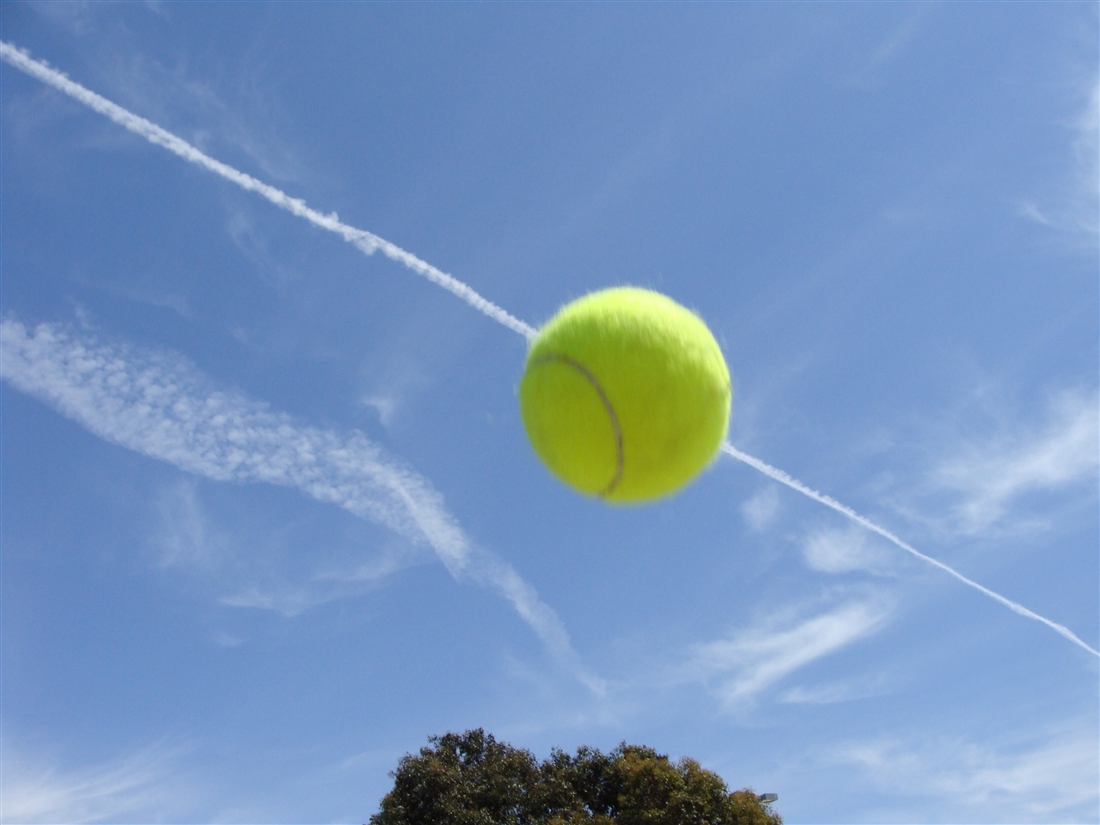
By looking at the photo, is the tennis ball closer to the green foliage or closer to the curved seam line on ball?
the curved seam line on ball

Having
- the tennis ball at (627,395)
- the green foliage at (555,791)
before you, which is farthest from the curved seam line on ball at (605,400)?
the green foliage at (555,791)

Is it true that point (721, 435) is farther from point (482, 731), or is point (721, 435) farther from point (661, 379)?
point (482, 731)

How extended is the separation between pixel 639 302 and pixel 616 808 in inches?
700

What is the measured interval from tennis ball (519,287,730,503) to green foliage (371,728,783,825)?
575 inches

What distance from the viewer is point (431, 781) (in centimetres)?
1789

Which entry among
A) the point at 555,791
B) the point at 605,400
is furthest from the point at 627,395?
the point at 555,791

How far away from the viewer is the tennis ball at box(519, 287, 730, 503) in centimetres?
423

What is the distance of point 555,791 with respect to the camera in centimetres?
1783

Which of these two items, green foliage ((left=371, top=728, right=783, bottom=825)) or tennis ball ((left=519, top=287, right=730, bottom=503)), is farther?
green foliage ((left=371, top=728, right=783, bottom=825))

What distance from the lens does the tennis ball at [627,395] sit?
167 inches

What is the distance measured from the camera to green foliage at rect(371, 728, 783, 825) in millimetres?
16484

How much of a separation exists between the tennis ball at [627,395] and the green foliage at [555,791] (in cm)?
1461

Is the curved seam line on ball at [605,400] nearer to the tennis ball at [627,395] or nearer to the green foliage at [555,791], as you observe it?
the tennis ball at [627,395]

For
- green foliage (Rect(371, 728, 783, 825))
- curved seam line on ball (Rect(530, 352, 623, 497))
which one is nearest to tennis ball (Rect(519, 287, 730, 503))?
curved seam line on ball (Rect(530, 352, 623, 497))
